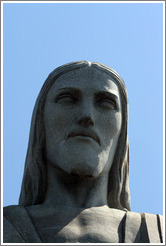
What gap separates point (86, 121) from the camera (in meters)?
14.1

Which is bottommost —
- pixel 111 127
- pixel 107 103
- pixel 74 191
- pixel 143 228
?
pixel 143 228

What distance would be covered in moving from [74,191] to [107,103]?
1.72 metres

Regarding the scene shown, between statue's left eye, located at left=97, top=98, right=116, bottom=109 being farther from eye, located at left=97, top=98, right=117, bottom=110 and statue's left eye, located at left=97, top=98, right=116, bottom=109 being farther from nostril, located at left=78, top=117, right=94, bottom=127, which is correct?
nostril, located at left=78, top=117, right=94, bottom=127

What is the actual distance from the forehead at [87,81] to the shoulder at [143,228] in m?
2.35

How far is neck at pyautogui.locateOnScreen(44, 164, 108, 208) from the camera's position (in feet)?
45.8

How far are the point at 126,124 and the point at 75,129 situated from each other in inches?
48.8

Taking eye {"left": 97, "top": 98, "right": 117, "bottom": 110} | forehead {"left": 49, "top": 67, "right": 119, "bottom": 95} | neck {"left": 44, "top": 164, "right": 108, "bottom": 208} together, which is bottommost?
neck {"left": 44, "top": 164, "right": 108, "bottom": 208}

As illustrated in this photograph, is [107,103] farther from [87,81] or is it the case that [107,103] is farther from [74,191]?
[74,191]

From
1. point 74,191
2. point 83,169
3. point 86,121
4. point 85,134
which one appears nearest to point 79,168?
point 83,169

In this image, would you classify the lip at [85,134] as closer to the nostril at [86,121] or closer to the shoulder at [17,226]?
the nostril at [86,121]

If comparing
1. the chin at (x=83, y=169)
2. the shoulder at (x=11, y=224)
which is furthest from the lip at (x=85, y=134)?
the shoulder at (x=11, y=224)

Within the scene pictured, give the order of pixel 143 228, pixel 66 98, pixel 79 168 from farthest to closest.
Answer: pixel 66 98 < pixel 79 168 < pixel 143 228

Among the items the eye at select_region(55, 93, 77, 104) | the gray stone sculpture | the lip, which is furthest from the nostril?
the eye at select_region(55, 93, 77, 104)

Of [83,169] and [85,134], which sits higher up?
[85,134]
